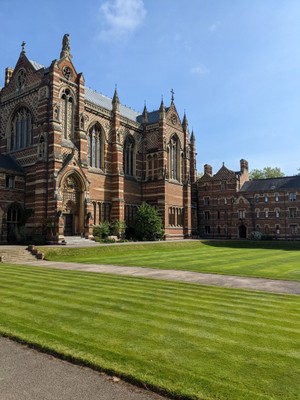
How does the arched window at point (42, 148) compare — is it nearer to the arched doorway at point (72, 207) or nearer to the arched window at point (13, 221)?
the arched doorway at point (72, 207)

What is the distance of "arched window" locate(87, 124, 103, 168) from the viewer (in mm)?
45938

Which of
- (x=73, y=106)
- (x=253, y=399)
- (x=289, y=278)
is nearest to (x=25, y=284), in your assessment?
(x=253, y=399)

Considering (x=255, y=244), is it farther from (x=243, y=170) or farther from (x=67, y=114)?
(x=67, y=114)

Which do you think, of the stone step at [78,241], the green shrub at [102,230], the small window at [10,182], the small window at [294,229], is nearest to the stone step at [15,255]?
the stone step at [78,241]

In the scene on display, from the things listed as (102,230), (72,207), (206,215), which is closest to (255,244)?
(206,215)

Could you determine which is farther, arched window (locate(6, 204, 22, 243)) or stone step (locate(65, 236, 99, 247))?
arched window (locate(6, 204, 22, 243))

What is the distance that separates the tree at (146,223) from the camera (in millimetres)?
47531

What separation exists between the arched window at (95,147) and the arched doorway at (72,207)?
19.1 feet

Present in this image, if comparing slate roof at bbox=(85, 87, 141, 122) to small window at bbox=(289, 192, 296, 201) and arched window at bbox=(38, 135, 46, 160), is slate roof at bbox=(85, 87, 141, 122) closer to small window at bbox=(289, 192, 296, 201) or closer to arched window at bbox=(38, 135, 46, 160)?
arched window at bbox=(38, 135, 46, 160)

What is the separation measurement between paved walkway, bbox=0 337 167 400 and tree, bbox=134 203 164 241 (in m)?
40.6

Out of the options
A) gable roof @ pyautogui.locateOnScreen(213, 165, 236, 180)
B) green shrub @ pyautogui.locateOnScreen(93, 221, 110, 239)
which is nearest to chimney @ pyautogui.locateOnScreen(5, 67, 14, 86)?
green shrub @ pyautogui.locateOnScreen(93, 221, 110, 239)

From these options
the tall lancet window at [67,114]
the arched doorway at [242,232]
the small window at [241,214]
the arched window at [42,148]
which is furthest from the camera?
the arched doorway at [242,232]

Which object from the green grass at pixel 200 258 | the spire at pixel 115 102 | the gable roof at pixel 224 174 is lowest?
the green grass at pixel 200 258

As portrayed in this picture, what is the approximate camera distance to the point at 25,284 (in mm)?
14641
